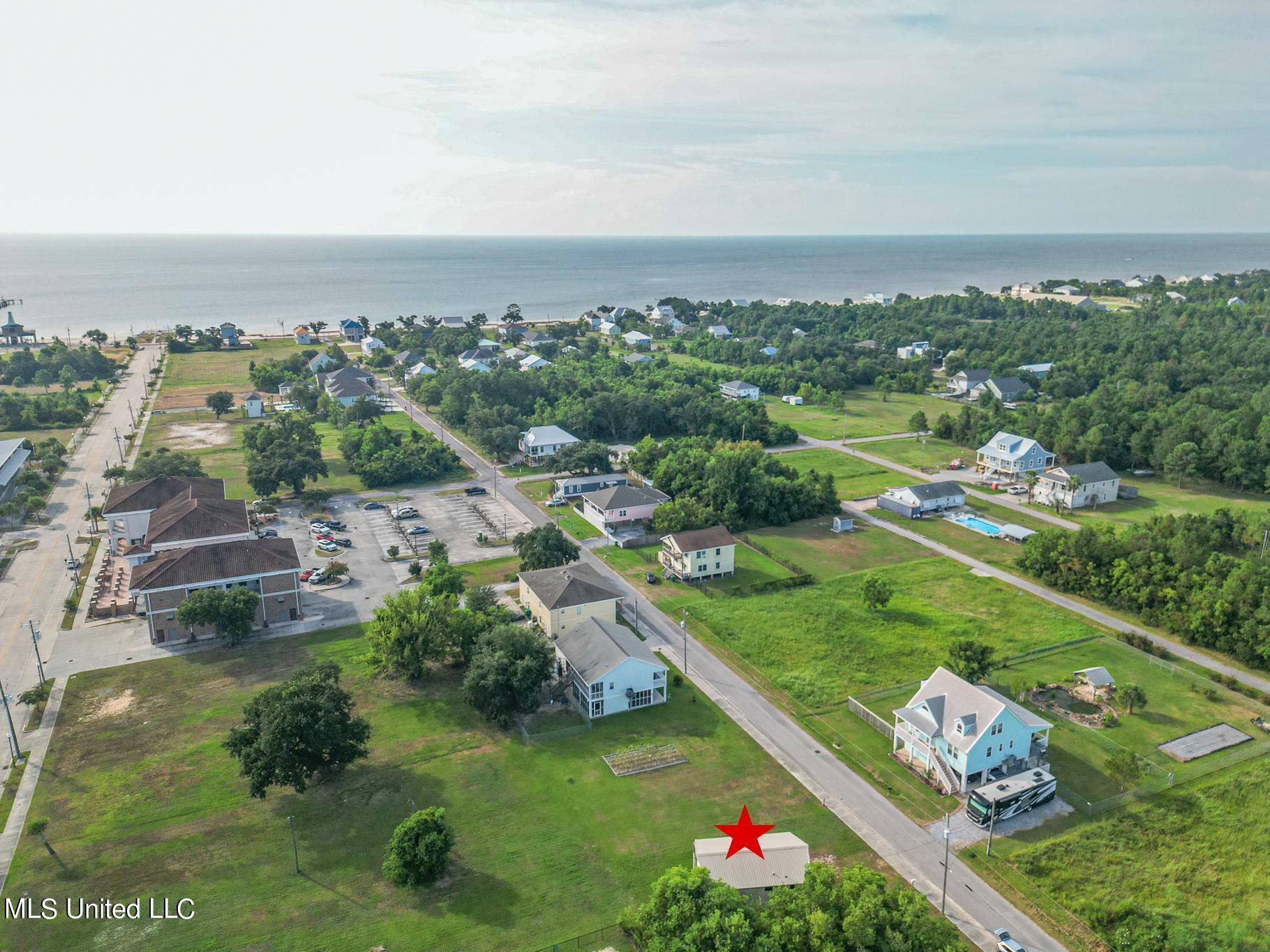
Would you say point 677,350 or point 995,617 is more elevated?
point 677,350

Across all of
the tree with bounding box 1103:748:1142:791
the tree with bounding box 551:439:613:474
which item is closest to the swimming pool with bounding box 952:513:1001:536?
the tree with bounding box 551:439:613:474

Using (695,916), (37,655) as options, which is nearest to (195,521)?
(37,655)

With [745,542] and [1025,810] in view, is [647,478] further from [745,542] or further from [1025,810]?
[1025,810]

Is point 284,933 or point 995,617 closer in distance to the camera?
point 284,933

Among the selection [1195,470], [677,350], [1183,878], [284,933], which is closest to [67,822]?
[284,933]

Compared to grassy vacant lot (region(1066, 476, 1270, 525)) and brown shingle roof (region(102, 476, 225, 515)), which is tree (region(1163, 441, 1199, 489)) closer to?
grassy vacant lot (region(1066, 476, 1270, 525))

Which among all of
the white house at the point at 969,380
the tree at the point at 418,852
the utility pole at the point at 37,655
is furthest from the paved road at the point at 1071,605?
the white house at the point at 969,380
